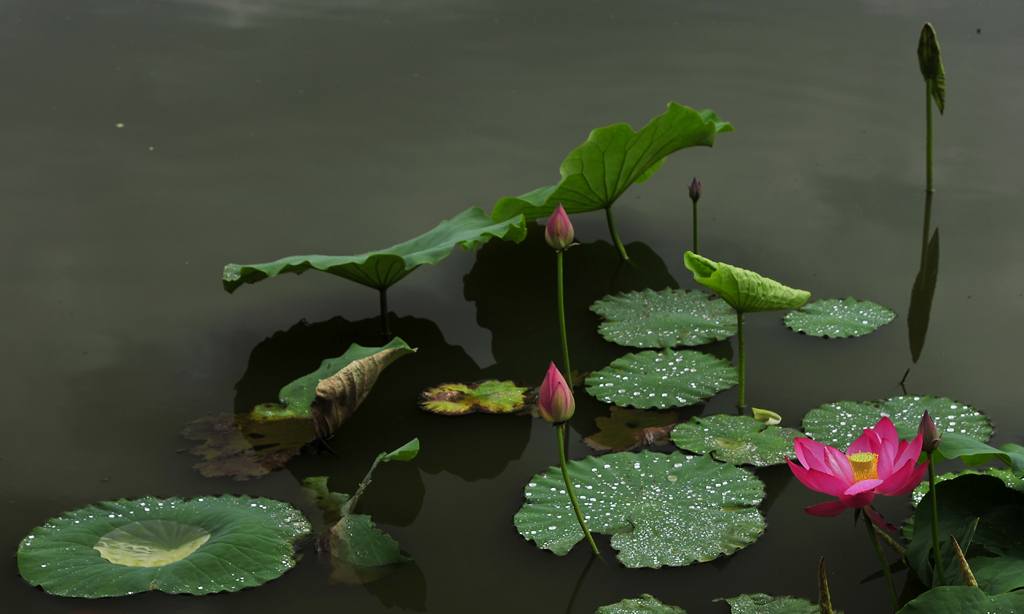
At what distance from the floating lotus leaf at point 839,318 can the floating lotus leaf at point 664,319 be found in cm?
19

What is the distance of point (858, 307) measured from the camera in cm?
239

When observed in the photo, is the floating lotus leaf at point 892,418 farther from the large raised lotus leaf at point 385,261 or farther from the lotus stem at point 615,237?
the lotus stem at point 615,237

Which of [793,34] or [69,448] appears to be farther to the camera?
[793,34]

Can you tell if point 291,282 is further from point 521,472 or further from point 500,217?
point 521,472

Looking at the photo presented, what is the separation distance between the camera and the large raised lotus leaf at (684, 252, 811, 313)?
1779 mm

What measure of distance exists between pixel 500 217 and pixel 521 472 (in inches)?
32.2

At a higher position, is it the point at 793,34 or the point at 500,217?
the point at 793,34

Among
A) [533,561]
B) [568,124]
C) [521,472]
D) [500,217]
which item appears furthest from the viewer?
[568,124]

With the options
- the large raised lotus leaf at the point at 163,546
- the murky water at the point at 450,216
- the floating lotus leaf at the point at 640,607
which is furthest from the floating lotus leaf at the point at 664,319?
the large raised lotus leaf at the point at 163,546

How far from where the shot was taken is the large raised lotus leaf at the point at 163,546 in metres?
1.44

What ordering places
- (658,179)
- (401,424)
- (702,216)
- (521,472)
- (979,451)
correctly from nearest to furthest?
1. (979,451)
2. (521,472)
3. (401,424)
4. (702,216)
5. (658,179)

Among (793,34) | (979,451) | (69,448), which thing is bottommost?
(69,448)

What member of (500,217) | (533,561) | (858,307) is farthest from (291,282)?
(858,307)

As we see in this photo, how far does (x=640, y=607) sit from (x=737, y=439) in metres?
0.54
